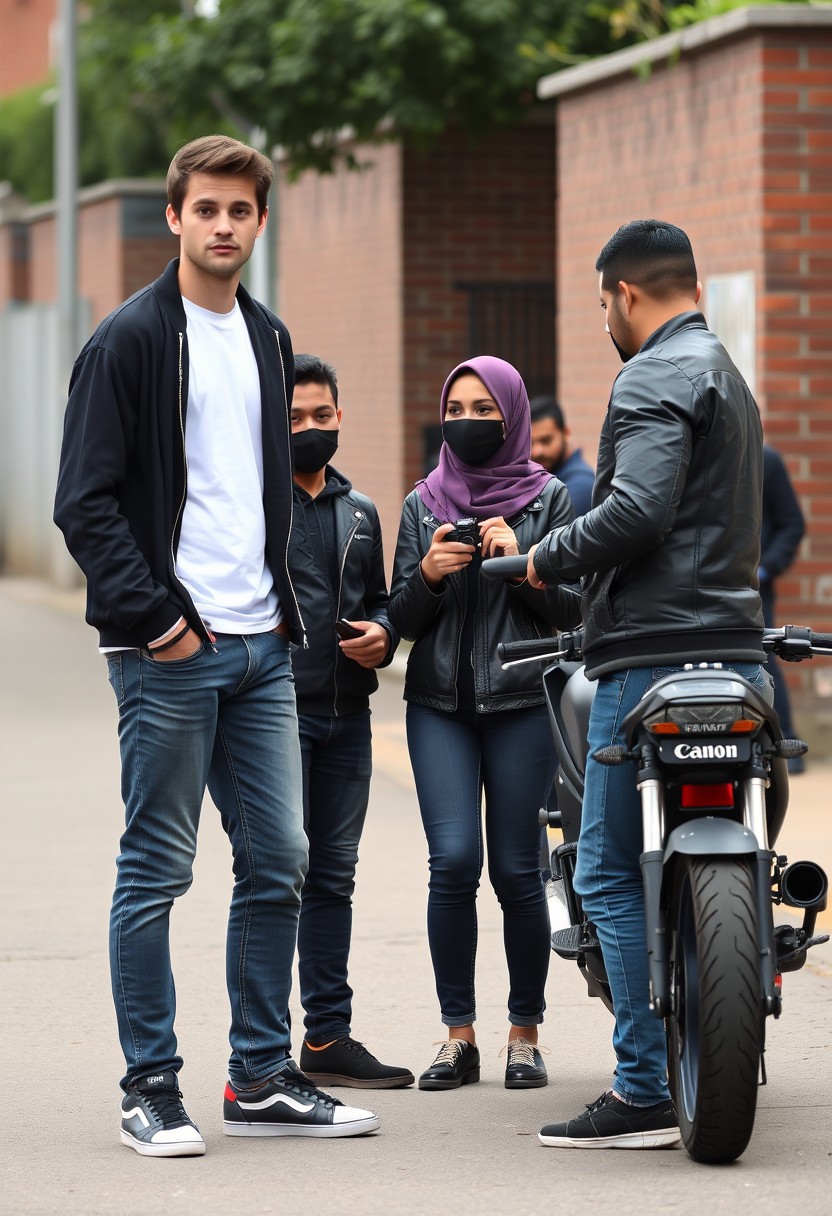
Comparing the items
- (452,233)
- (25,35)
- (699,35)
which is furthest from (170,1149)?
(25,35)

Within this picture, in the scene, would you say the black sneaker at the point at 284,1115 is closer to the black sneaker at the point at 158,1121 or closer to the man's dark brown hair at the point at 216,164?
the black sneaker at the point at 158,1121

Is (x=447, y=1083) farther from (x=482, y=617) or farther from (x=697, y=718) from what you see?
(x=697, y=718)

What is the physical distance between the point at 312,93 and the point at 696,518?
413 inches

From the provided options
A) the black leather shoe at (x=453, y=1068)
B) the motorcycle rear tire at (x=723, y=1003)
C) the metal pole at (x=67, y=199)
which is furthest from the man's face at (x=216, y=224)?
the metal pole at (x=67, y=199)

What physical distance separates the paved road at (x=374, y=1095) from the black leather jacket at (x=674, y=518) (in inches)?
42.5

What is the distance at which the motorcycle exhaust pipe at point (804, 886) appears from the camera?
15.5ft

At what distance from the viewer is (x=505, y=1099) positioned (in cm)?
532

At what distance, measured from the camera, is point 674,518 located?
465cm

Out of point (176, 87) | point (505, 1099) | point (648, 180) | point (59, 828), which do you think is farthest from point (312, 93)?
point (505, 1099)

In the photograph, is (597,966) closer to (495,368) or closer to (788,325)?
(495,368)

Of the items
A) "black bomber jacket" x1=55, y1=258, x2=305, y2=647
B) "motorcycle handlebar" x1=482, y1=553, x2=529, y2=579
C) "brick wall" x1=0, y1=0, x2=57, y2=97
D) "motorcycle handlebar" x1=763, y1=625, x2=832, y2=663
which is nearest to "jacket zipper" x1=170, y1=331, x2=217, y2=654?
"black bomber jacket" x1=55, y1=258, x2=305, y2=647

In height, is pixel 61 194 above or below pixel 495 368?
above

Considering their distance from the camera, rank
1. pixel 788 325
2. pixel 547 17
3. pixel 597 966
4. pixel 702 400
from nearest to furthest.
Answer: pixel 702 400 < pixel 597 966 < pixel 788 325 < pixel 547 17

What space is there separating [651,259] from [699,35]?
635 centimetres
